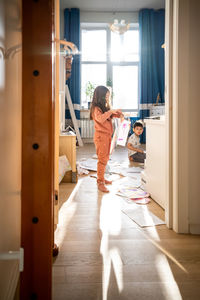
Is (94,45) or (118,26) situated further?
(94,45)

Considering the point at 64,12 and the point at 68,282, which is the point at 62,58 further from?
the point at 68,282

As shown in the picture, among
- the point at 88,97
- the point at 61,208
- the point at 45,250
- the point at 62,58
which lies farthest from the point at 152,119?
the point at 88,97

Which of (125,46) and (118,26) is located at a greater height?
(125,46)

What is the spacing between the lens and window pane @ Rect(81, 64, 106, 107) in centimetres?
687

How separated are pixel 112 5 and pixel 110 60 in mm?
1171

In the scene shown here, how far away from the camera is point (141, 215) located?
2010 millimetres

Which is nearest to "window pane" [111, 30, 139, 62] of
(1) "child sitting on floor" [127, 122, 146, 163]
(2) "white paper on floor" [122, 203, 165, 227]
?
(1) "child sitting on floor" [127, 122, 146, 163]

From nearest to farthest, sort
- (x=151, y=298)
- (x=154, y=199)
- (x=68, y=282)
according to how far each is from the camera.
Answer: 1. (x=151, y=298)
2. (x=68, y=282)
3. (x=154, y=199)

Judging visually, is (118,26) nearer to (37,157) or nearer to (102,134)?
(102,134)

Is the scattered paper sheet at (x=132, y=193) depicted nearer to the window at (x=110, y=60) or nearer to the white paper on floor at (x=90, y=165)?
the white paper on floor at (x=90, y=165)

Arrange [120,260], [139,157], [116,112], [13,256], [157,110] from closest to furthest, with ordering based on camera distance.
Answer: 1. [13,256]
2. [120,260]
3. [116,112]
4. [139,157]
5. [157,110]

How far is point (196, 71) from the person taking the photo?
65.0 inches

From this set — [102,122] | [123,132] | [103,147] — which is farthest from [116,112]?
[123,132]

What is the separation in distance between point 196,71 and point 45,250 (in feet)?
4.27
